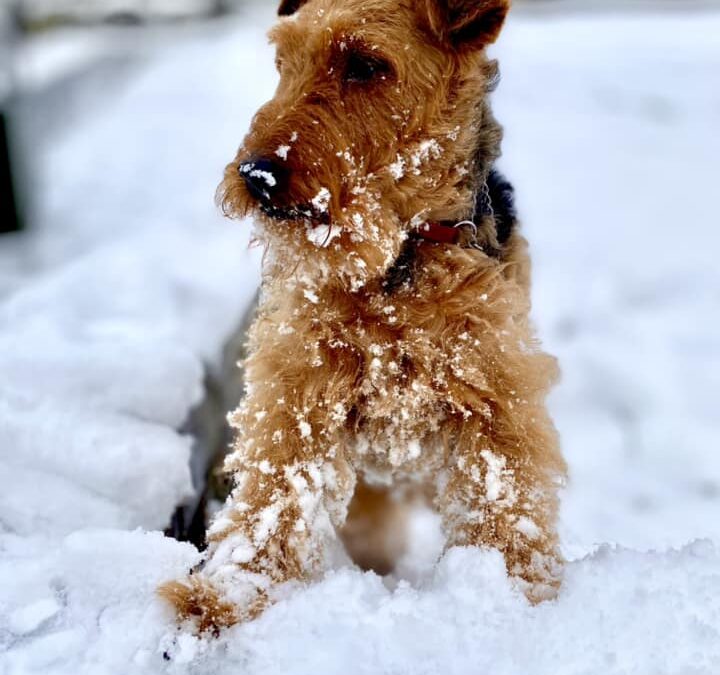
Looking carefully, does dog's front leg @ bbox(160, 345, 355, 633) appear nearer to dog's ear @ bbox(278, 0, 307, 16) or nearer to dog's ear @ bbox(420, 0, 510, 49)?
dog's ear @ bbox(420, 0, 510, 49)

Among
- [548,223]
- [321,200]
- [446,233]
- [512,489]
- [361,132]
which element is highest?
[361,132]

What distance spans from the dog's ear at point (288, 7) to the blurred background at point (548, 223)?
5.07ft

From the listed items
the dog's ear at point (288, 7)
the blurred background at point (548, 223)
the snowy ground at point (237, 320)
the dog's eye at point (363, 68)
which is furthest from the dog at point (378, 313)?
the blurred background at point (548, 223)

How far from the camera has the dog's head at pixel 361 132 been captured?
1.92 meters

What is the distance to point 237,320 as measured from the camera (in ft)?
12.6

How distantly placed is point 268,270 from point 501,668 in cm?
126

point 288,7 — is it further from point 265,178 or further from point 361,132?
point 265,178

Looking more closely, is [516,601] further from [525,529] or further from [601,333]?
[601,333]

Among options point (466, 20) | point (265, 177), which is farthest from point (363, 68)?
point (265, 177)

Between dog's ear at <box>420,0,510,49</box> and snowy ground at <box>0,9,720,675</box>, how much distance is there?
1489 millimetres

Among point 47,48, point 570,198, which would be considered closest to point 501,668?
point 570,198

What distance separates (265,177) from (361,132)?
33cm

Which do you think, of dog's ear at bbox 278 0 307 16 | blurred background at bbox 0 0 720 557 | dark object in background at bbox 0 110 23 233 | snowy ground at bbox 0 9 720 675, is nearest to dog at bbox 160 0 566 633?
snowy ground at bbox 0 9 720 675

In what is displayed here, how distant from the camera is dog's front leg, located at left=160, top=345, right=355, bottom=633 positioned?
2.01 metres
